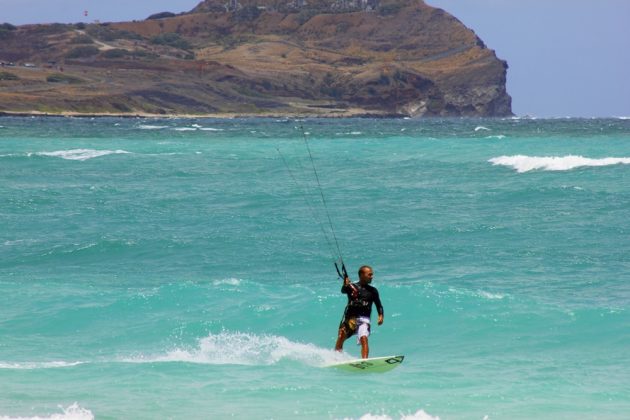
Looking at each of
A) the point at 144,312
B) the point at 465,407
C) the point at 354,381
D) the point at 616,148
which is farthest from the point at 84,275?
the point at 616,148

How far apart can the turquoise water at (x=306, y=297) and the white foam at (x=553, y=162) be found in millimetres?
2688

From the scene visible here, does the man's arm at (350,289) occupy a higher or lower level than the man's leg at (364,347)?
higher

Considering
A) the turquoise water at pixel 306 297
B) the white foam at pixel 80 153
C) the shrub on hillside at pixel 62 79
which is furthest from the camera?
the shrub on hillside at pixel 62 79

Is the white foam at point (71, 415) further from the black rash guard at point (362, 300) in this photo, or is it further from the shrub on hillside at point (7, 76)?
the shrub on hillside at point (7, 76)

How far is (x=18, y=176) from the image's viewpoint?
4144 cm

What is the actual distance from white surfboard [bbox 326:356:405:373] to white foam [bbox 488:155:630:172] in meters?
28.8

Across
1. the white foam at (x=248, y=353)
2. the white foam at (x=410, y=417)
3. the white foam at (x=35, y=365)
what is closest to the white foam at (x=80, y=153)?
the white foam at (x=248, y=353)

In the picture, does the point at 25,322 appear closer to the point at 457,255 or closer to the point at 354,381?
the point at 354,381

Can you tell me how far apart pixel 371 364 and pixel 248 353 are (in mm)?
2376

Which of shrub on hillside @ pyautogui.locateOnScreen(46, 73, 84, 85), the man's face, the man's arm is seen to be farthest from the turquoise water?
shrub on hillside @ pyautogui.locateOnScreen(46, 73, 84, 85)

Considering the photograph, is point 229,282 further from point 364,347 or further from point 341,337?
point 364,347

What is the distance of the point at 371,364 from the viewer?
12.9m

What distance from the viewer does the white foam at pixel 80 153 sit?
172ft

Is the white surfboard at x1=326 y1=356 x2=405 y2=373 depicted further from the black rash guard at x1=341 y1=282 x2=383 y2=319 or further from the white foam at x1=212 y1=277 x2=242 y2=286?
the white foam at x1=212 y1=277 x2=242 y2=286
